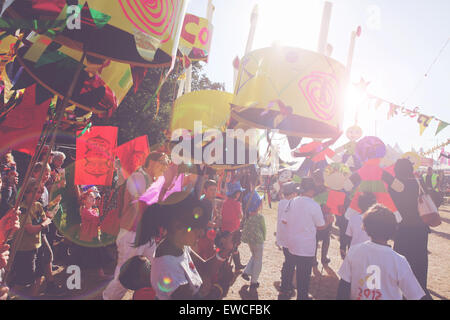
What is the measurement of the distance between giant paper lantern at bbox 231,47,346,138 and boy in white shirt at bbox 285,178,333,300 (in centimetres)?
140

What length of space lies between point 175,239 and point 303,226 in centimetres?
232

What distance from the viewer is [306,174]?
23.6 feet

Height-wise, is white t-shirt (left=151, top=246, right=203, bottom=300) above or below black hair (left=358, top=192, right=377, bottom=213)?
below

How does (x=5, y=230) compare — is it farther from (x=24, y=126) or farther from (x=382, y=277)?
(x=382, y=277)

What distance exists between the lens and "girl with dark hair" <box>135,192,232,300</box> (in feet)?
5.98

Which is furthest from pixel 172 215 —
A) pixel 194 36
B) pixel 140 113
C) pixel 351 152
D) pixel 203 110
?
pixel 140 113

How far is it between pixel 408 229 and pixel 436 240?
794 cm

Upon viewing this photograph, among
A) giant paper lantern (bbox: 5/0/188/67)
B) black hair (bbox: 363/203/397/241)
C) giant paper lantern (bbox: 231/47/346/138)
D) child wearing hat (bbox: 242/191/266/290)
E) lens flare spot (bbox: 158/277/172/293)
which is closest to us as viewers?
giant paper lantern (bbox: 5/0/188/67)

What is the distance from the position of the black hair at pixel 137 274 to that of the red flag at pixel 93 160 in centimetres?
216

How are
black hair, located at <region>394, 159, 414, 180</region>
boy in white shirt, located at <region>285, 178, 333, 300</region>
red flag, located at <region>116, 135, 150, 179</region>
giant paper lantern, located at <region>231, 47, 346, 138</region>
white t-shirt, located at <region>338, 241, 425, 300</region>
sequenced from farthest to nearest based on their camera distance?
red flag, located at <region>116, 135, 150, 179</region> → boy in white shirt, located at <region>285, 178, 333, 300</region> → black hair, located at <region>394, 159, 414, 180</region> → giant paper lantern, located at <region>231, 47, 346, 138</region> → white t-shirt, located at <region>338, 241, 425, 300</region>

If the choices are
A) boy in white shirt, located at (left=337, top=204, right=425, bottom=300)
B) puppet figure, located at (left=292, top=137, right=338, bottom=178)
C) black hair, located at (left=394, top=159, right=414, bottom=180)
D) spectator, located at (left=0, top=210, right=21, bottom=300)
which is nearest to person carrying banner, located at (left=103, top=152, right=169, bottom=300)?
spectator, located at (left=0, top=210, right=21, bottom=300)

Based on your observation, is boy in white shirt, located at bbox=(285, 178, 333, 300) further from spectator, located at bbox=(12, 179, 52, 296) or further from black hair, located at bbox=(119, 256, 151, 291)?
spectator, located at bbox=(12, 179, 52, 296)
